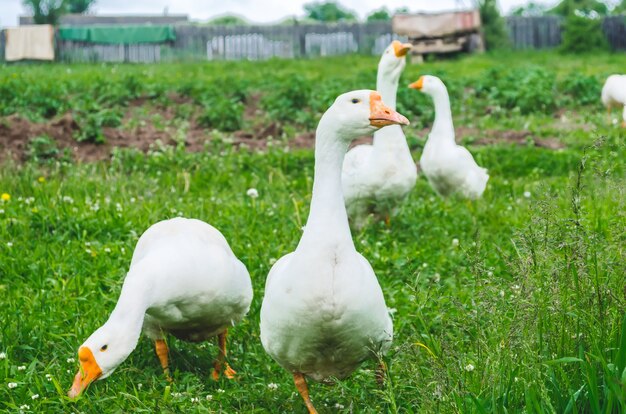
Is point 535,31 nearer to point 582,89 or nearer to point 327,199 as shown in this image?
point 582,89

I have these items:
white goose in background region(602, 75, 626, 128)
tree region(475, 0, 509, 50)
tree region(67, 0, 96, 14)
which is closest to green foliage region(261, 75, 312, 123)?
white goose in background region(602, 75, 626, 128)

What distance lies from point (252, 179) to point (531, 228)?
5.60 metres

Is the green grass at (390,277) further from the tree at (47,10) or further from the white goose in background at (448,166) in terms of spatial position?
the tree at (47,10)

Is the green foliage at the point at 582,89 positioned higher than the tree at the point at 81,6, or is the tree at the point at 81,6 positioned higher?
the tree at the point at 81,6

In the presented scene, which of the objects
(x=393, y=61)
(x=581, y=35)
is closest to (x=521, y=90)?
(x=393, y=61)

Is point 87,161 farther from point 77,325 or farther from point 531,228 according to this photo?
point 531,228

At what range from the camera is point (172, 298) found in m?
4.45

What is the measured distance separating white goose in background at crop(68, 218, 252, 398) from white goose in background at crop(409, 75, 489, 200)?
3491 mm

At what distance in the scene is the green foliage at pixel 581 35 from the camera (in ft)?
81.8

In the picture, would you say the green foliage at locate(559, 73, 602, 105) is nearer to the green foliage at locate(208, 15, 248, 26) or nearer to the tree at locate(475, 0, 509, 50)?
the tree at locate(475, 0, 509, 50)

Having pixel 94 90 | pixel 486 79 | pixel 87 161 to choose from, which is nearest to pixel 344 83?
pixel 486 79

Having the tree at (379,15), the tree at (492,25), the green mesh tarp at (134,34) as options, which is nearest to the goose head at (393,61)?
the tree at (492,25)

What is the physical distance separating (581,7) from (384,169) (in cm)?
2947

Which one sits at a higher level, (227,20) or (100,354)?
(227,20)
